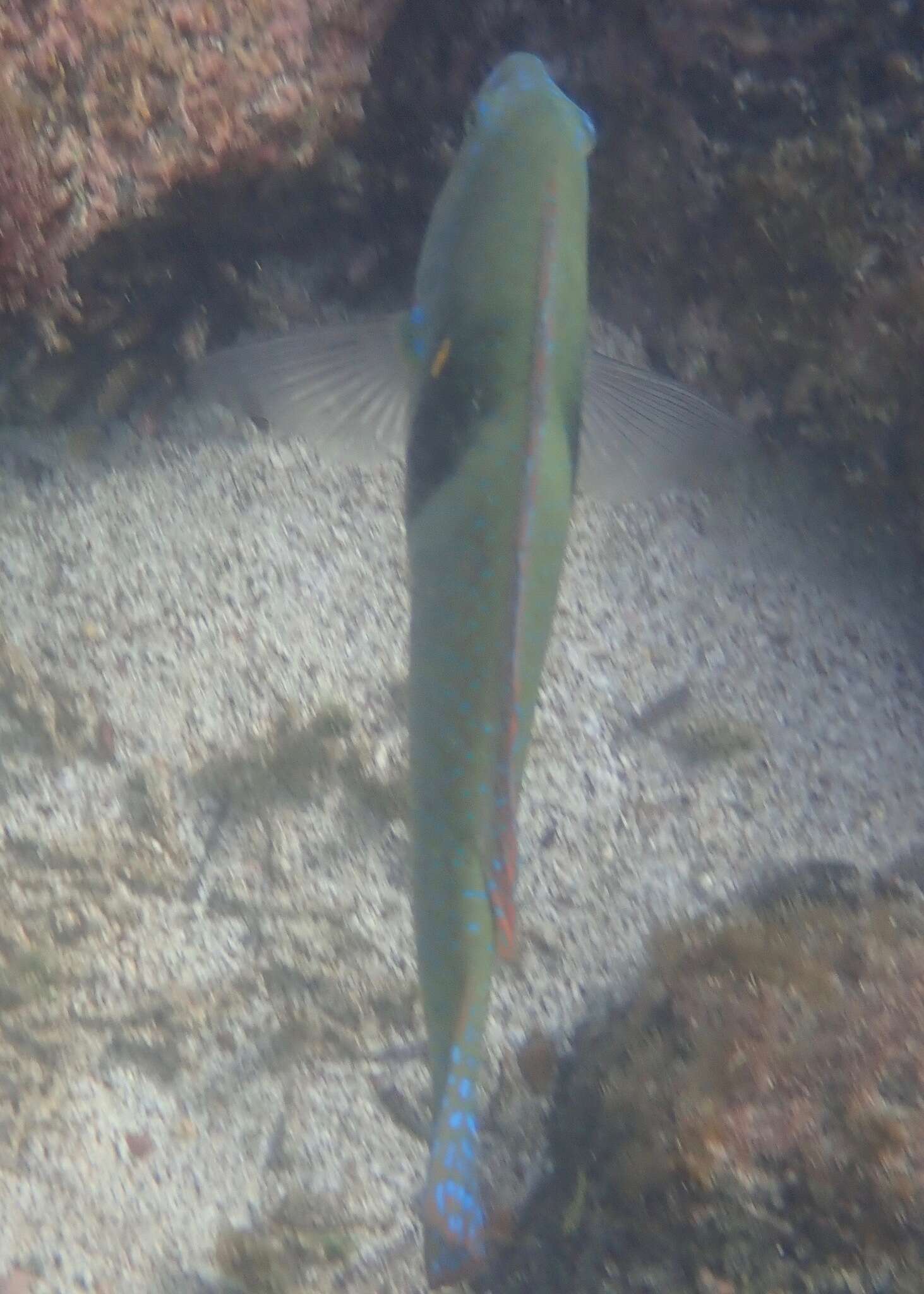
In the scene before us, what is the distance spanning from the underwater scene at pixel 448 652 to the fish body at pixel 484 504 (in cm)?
1

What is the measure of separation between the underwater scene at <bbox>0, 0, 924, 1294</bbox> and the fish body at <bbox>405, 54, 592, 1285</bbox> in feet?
0.05

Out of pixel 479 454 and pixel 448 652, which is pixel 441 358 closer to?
pixel 479 454

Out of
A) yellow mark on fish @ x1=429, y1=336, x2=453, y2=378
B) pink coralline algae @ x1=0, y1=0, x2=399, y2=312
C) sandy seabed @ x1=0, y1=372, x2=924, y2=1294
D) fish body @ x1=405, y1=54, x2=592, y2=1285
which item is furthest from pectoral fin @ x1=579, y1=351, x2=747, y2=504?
pink coralline algae @ x1=0, y1=0, x2=399, y2=312

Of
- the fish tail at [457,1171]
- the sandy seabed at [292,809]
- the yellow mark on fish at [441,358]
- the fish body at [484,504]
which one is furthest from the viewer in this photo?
the sandy seabed at [292,809]

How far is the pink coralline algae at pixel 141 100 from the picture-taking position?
2.58m

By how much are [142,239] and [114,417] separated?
831 mm

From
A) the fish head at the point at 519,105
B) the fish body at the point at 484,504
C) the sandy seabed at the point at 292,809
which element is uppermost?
the fish head at the point at 519,105

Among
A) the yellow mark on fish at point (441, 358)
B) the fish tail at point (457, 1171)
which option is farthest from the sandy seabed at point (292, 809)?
the yellow mark on fish at point (441, 358)

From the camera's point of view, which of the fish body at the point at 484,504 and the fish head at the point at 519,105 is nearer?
the fish body at the point at 484,504

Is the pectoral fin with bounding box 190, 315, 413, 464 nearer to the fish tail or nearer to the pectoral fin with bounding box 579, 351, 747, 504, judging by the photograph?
the pectoral fin with bounding box 579, 351, 747, 504

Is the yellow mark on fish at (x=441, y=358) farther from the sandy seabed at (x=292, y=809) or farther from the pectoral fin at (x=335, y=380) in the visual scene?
the sandy seabed at (x=292, y=809)

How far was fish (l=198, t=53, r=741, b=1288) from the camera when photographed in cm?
178

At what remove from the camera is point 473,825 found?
183cm

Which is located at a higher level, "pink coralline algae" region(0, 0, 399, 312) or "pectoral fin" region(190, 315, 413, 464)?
"pink coralline algae" region(0, 0, 399, 312)
